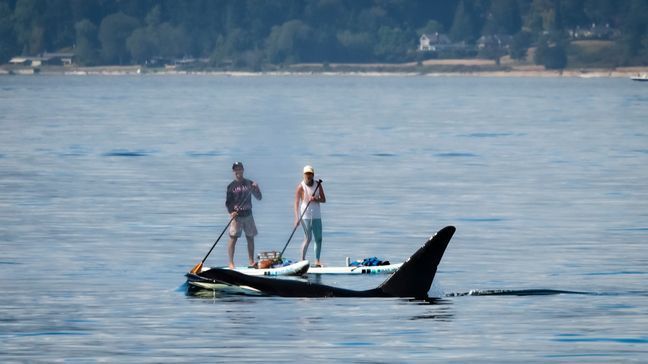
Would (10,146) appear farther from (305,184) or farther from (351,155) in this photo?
(305,184)

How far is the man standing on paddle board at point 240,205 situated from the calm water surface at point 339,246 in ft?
5.50

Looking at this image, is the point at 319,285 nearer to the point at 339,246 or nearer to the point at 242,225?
the point at 242,225

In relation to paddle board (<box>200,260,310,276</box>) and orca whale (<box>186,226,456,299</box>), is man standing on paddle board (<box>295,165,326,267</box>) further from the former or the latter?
orca whale (<box>186,226,456,299</box>)

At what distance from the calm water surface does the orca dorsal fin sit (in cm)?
46

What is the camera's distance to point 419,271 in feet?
107

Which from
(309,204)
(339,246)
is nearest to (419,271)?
(309,204)

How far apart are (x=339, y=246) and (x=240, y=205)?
808 centimetres

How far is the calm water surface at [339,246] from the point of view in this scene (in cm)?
2931

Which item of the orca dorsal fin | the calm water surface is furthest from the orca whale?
the calm water surface

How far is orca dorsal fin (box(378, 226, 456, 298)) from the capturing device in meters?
31.8

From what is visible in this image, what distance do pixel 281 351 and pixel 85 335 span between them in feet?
11.4

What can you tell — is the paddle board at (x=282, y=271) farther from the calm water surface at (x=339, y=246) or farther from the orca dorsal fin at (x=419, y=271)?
the orca dorsal fin at (x=419, y=271)

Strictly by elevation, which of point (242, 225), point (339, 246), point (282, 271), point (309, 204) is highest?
point (309, 204)

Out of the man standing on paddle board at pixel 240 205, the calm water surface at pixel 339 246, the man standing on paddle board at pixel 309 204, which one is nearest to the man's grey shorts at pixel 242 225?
the man standing on paddle board at pixel 240 205
